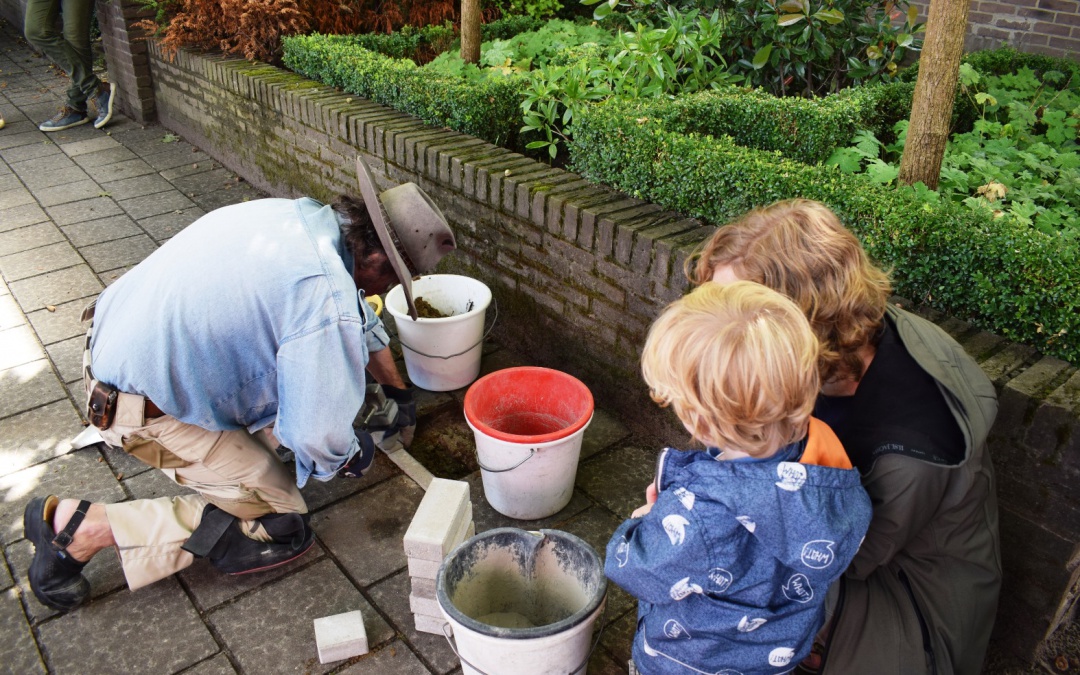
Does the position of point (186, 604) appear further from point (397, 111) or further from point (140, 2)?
point (140, 2)

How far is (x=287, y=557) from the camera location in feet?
8.95

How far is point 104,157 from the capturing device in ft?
21.5

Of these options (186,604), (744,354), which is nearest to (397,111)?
(186,604)

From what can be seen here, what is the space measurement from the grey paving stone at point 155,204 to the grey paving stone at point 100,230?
0.12 meters

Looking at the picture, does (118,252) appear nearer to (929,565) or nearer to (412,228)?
(412,228)

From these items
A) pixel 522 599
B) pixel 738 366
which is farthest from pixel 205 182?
pixel 738 366

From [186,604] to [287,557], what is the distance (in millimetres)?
340

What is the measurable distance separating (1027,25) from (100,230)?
660 centimetres

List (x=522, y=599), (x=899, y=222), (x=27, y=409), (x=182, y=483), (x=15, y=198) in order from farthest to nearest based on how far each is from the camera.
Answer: (x=15, y=198) → (x=27, y=409) → (x=182, y=483) → (x=899, y=222) → (x=522, y=599)

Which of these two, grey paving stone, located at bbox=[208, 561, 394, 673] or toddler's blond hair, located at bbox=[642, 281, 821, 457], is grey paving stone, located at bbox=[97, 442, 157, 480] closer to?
grey paving stone, located at bbox=[208, 561, 394, 673]

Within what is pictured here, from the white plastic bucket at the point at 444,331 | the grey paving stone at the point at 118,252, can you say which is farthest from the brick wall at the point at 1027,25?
the grey paving stone at the point at 118,252

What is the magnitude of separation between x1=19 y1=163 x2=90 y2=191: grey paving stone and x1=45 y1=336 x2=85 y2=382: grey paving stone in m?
2.61

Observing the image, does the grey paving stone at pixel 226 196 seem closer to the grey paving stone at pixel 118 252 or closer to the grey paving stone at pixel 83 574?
the grey paving stone at pixel 118 252

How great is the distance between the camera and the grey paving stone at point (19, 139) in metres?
6.80
